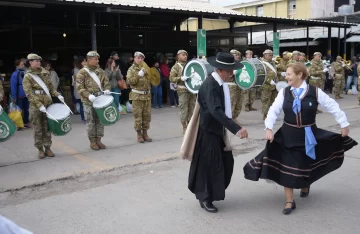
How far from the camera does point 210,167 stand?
4.39m

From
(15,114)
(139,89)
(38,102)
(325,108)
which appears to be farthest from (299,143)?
(15,114)

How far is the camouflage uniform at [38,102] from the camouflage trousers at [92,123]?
66 centimetres

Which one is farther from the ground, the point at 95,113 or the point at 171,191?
the point at 95,113

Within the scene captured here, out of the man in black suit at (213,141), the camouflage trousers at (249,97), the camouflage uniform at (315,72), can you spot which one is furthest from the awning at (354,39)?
the man in black suit at (213,141)

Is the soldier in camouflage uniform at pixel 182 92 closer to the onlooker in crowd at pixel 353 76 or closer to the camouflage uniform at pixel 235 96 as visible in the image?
the camouflage uniform at pixel 235 96

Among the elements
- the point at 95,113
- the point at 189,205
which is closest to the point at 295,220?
the point at 189,205

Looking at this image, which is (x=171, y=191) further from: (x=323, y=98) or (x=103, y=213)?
(x=323, y=98)

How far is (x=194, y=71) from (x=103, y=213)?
14.7 feet

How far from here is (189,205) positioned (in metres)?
4.70

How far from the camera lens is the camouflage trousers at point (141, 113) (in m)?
7.95

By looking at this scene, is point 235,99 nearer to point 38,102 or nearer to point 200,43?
point 200,43

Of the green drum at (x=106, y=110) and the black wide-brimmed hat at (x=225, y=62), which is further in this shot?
the green drum at (x=106, y=110)

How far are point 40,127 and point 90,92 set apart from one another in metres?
1.07

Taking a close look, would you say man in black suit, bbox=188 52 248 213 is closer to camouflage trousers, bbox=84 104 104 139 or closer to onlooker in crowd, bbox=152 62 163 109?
camouflage trousers, bbox=84 104 104 139
